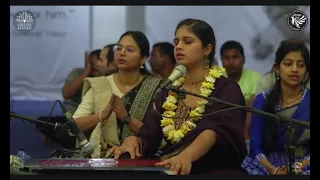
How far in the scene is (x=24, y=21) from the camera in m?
3.33

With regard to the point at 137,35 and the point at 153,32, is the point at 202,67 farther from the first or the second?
the point at 153,32

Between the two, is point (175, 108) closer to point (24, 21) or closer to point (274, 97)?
point (274, 97)

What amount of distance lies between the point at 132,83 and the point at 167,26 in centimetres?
100

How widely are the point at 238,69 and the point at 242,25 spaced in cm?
75

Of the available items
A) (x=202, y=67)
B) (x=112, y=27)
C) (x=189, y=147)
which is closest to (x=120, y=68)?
(x=202, y=67)

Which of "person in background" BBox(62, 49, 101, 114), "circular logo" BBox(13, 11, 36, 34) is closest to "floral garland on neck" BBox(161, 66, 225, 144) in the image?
"person in background" BBox(62, 49, 101, 114)

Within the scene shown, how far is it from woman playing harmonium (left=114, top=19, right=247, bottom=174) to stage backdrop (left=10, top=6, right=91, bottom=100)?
3.01 ft

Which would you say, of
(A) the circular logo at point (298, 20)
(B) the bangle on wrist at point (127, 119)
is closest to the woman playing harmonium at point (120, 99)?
(B) the bangle on wrist at point (127, 119)

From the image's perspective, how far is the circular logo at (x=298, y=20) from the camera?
313 cm

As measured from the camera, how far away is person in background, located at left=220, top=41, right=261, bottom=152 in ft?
11.7

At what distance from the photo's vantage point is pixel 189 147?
2.73 metres

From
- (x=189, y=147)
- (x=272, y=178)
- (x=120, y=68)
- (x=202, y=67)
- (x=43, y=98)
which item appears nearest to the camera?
(x=272, y=178)

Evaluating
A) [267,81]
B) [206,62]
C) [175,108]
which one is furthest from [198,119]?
[267,81]
